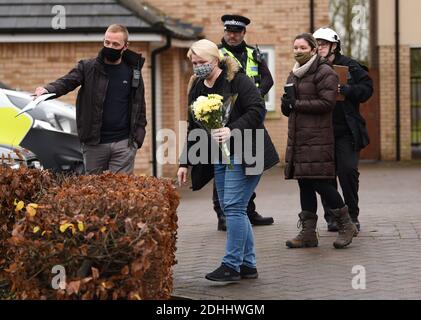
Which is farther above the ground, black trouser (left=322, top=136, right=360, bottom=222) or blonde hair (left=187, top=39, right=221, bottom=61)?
blonde hair (left=187, top=39, right=221, bottom=61)

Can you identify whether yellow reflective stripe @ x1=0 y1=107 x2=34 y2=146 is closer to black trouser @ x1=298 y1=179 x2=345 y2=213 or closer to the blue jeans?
black trouser @ x1=298 y1=179 x2=345 y2=213

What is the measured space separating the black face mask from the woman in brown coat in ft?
5.27

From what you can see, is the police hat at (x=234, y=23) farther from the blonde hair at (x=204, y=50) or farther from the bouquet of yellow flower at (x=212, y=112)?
the bouquet of yellow flower at (x=212, y=112)

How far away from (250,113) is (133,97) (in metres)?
1.53

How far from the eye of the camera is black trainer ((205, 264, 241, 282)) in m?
8.00

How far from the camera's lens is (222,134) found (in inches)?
305

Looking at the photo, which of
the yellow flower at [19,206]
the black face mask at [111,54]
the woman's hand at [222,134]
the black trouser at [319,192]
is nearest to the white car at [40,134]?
the black face mask at [111,54]

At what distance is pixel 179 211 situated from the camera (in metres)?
14.0

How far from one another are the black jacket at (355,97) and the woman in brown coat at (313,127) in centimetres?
59

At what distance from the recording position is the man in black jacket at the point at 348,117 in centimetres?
1019

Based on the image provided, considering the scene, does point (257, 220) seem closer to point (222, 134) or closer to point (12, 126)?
point (12, 126)

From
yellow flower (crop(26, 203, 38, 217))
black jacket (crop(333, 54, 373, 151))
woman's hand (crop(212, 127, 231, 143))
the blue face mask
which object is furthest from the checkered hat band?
yellow flower (crop(26, 203, 38, 217))
